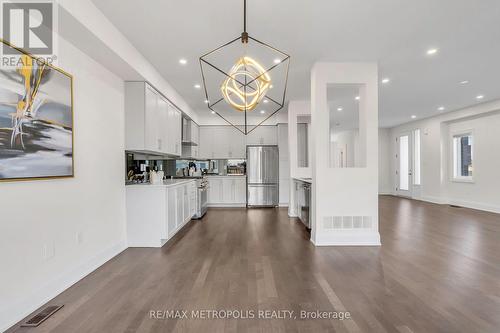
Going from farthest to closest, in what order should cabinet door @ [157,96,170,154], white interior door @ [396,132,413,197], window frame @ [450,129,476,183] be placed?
white interior door @ [396,132,413,197], window frame @ [450,129,476,183], cabinet door @ [157,96,170,154]

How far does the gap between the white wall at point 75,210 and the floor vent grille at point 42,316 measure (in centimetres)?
10

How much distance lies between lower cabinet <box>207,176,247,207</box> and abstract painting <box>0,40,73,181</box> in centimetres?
485

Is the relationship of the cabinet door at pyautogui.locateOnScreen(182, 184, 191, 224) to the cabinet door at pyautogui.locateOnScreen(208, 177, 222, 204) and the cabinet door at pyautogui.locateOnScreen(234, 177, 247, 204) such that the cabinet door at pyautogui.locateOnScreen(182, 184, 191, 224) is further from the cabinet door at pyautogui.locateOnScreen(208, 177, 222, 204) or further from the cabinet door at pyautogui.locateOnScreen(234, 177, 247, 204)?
the cabinet door at pyautogui.locateOnScreen(234, 177, 247, 204)

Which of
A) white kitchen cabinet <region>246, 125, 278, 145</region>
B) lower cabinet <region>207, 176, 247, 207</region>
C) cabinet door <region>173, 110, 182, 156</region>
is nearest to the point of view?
cabinet door <region>173, 110, 182, 156</region>

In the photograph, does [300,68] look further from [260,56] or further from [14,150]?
[14,150]

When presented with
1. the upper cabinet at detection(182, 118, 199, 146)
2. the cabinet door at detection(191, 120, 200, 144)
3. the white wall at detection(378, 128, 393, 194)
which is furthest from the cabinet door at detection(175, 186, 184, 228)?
the white wall at detection(378, 128, 393, 194)

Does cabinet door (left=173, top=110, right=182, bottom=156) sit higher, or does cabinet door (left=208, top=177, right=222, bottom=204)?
cabinet door (left=173, top=110, right=182, bottom=156)

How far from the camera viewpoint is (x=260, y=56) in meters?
3.46

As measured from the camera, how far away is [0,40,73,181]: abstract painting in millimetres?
1895

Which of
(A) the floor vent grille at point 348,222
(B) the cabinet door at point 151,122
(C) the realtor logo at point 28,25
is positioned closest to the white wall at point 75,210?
(C) the realtor logo at point 28,25

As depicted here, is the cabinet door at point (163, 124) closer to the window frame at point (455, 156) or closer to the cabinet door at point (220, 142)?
the cabinet door at point (220, 142)

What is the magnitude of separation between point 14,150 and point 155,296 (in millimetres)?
1733

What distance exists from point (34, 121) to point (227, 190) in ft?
17.8

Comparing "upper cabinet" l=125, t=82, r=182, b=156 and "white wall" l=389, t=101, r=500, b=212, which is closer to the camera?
"upper cabinet" l=125, t=82, r=182, b=156
